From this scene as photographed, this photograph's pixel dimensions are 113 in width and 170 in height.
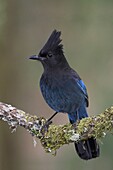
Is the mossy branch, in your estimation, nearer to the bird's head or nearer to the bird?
the bird

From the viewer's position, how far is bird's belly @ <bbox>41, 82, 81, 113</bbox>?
426 centimetres

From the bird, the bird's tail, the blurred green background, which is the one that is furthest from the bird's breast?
the blurred green background

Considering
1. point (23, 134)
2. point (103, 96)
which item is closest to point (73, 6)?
point (103, 96)

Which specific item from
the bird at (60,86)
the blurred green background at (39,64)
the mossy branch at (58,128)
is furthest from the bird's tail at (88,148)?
the blurred green background at (39,64)

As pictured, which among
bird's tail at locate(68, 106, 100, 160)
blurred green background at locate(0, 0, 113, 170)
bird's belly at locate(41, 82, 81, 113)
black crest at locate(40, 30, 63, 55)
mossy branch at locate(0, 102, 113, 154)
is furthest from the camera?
blurred green background at locate(0, 0, 113, 170)

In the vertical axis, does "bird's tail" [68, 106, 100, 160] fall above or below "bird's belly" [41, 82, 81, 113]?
below

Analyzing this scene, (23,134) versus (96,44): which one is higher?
(96,44)

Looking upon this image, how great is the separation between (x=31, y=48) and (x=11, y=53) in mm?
423

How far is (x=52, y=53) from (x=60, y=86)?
38 cm

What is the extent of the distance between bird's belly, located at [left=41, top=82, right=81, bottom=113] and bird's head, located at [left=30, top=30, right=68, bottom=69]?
0.98 feet

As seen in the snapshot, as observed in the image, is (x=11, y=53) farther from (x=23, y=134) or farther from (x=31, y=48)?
(x=23, y=134)

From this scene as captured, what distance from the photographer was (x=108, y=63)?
677 cm

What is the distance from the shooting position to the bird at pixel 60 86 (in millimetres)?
4270

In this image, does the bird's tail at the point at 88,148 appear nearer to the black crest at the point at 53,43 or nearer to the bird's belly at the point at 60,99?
the bird's belly at the point at 60,99
